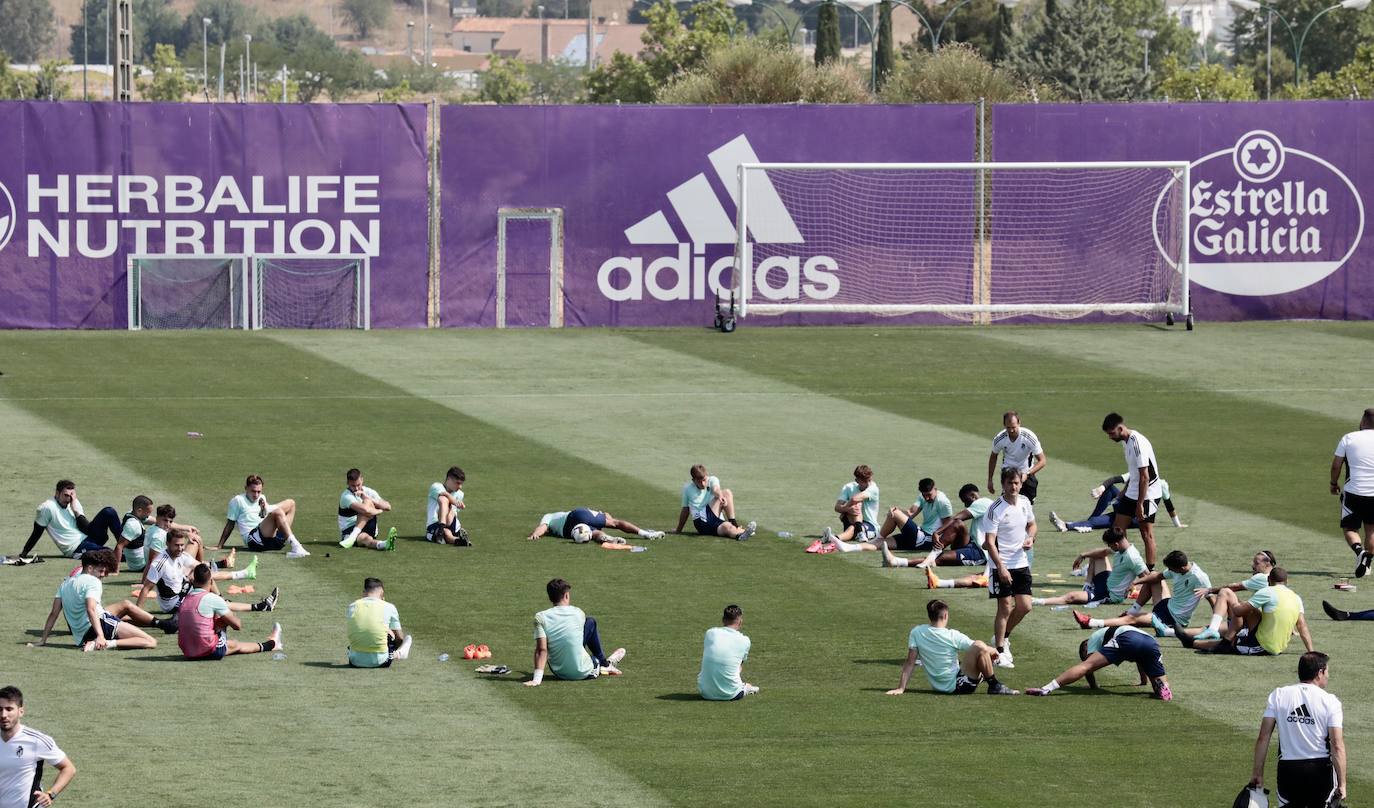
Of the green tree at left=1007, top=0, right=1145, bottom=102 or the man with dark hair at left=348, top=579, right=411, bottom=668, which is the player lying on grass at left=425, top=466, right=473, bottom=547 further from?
the green tree at left=1007, top=0, right=1145, bottom=102

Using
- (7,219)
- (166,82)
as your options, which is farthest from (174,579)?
(166,82)

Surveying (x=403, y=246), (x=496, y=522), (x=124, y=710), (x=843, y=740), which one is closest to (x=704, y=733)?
(x=843, y=740)

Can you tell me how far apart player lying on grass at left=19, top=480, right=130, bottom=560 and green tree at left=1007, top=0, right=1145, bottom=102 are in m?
99.4

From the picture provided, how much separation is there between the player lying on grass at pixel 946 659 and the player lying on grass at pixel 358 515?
8829 millimetres

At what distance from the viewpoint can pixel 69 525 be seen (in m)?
24.4

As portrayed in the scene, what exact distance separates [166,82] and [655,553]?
5908 inches

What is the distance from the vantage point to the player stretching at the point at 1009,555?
19984 mm

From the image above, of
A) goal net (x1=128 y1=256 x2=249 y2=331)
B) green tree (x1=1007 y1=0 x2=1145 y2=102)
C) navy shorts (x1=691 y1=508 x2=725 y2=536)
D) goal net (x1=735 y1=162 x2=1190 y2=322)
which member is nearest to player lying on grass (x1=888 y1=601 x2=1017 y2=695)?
navy shorts (x1=691 y1=508 x2=725 y2=536)

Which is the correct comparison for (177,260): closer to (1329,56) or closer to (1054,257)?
(1054,257)

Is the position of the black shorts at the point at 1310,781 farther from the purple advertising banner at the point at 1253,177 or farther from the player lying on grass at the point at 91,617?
the purple advertising banner at the point at 1253,177

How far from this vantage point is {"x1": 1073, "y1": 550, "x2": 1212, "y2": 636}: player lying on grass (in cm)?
2077

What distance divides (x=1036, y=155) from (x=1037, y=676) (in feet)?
108

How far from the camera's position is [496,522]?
2703cm

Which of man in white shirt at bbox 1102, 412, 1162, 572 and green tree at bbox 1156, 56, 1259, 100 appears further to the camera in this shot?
green tree at bbox 1156, 56, 1259, 100
